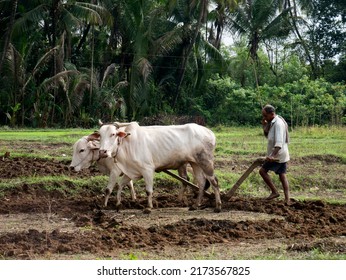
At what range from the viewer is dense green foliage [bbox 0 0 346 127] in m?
34.4

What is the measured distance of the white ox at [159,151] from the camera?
42.3ft

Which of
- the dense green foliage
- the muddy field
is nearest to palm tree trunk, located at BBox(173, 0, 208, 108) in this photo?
the dense green foliage

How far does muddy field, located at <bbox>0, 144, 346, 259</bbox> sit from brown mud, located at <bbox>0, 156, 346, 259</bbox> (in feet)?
0.04

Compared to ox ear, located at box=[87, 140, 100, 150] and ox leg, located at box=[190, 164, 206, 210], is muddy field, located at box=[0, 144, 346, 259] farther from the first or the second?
ox ear, located at box=[87, 140, 100, 150]

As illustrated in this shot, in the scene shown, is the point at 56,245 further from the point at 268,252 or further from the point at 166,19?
the point at 166,19

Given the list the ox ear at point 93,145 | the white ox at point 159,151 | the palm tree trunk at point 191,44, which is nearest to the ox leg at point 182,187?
the white ox at point 159,151

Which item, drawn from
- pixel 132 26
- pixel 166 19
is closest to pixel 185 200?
pixel 132 26

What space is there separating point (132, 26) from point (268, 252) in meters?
31.6

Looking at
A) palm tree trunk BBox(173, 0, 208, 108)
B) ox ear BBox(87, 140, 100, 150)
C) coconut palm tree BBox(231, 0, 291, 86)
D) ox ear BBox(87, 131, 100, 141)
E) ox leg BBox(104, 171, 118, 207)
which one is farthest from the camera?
coconut palm tree BBox(231, 0, 291, 86)

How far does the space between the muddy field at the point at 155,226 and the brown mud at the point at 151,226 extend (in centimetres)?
1

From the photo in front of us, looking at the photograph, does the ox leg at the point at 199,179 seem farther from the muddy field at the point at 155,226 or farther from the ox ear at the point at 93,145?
the ox ear at the point at 93,145

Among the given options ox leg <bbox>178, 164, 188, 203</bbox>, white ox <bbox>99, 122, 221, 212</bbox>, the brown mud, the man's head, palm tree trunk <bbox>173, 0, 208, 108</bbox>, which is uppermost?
palm tree trunk <bbox>173, 0, 208, 108</bbox>

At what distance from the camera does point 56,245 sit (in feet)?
29.5

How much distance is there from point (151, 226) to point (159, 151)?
249 cm
